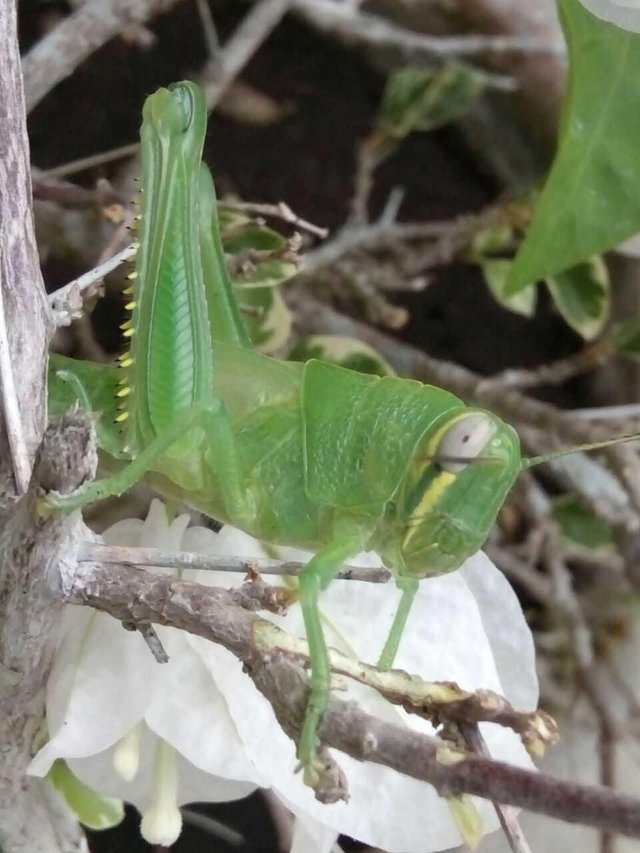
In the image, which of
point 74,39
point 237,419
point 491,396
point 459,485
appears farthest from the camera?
point 491,396

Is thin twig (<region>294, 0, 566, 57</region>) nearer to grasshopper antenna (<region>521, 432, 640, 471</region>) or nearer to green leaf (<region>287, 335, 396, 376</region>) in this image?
green leaf (<region>287, 335, 396, 376</region>)

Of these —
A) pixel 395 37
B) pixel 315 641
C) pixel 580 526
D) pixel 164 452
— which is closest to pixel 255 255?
pixel 164 452

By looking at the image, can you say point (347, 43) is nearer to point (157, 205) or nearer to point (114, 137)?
point (114, 137)

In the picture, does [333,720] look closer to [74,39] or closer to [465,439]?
[465,439]

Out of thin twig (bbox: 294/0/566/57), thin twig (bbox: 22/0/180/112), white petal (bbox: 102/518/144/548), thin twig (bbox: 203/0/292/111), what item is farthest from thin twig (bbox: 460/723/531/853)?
thin twig (bbox: 294/0/566/57)

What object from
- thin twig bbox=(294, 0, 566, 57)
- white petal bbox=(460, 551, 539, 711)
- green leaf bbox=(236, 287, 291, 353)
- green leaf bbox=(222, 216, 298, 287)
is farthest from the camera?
thin twig bbox=(294, 0, 566, 57)

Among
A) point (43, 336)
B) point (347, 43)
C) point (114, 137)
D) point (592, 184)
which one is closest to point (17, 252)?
point (43, 336)
